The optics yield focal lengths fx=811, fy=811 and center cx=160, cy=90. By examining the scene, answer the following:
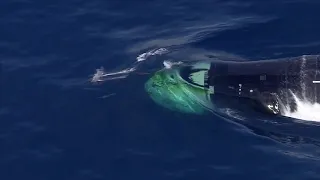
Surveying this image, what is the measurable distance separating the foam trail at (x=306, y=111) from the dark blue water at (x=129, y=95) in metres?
0.91

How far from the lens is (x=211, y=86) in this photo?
71062mm

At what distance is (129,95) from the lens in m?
71.6

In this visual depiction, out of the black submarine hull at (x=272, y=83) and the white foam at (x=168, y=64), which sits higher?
the white foam at (x=168, y=64)

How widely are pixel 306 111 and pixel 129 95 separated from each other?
1545 cm

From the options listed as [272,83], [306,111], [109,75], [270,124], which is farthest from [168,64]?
[306,111]

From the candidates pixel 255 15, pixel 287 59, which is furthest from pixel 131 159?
pixel 255 15

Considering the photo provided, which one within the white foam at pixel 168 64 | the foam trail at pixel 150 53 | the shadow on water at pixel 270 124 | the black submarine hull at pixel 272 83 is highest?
the foam trail at pixel 150 53

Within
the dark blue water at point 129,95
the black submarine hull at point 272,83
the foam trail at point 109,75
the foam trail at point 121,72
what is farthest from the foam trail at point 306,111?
the foam trail at point 109,75

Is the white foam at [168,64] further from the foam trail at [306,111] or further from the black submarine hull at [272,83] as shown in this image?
the foam trail at [306,111]

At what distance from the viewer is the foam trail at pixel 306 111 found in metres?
68.1

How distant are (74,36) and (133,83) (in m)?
10.4

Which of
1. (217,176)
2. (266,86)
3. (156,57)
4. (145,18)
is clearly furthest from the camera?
(145,18)

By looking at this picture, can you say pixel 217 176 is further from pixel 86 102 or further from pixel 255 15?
pixel 255 15

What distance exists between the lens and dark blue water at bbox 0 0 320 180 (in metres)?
63.5
